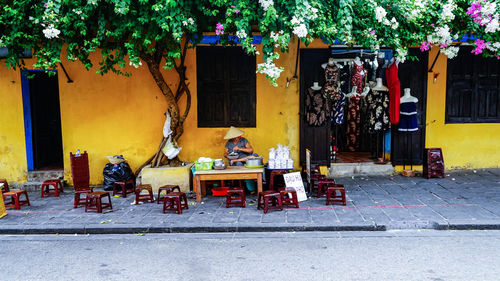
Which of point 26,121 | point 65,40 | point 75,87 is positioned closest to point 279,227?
point 65,40

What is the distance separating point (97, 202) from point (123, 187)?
4.41 ft

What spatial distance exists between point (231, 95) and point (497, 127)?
762cm

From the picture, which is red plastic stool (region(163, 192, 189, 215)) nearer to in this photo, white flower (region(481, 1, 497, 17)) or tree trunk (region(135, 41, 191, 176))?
tree trunk (region(135, 41, 191, 176))

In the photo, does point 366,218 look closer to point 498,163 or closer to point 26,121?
point 498,163

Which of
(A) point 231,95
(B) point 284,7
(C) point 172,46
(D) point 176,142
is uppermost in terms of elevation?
(B) point 284,7

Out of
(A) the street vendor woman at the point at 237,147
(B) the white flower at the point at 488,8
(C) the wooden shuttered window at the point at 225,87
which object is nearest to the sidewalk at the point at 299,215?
(A) the street vendor woman at the point at 237,147

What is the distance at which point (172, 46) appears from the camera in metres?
7.84

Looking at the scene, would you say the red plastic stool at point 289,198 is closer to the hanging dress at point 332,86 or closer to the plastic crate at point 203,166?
the plastic crate at point 203,166

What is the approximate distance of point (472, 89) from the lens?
10.7 meters

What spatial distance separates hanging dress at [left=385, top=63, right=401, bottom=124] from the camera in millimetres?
10195

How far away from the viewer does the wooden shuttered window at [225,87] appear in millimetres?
10266

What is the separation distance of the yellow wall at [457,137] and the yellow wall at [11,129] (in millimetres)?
11161

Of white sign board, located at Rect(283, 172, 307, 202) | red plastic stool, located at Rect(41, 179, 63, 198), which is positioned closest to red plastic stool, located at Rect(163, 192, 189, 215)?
white sign board, located at Rect(283, 172, 307, 202)

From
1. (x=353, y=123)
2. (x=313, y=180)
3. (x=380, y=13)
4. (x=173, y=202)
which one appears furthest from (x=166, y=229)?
(x=353, y=123)
